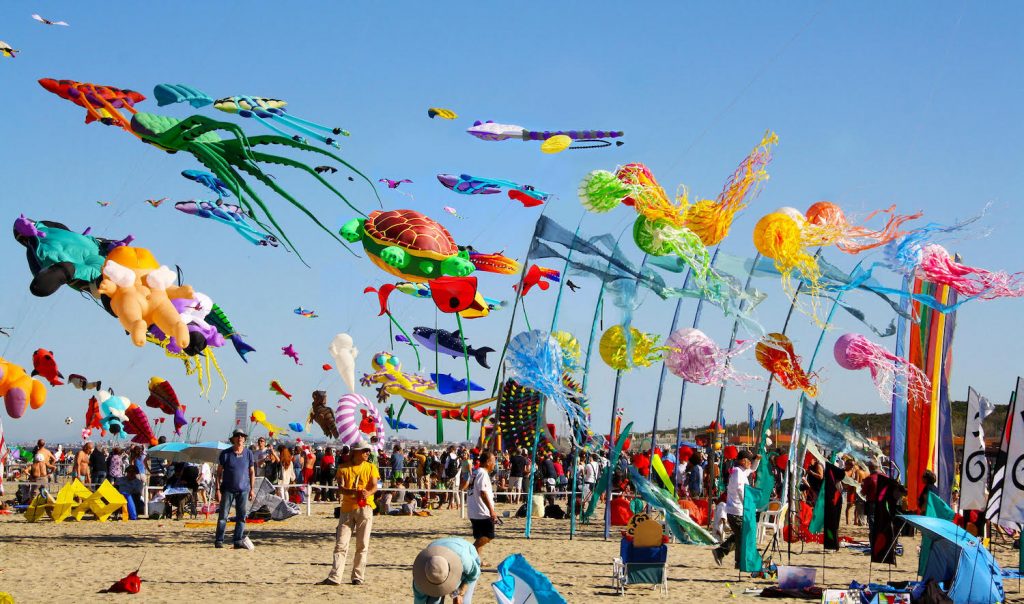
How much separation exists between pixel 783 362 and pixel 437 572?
8821mm

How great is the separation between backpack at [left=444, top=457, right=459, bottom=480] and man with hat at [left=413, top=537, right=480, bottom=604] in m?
18.0

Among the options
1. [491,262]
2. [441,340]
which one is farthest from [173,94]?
[441,340]

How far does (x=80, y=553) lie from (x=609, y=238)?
7.77 m

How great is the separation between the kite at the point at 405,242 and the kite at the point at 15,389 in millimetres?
4759

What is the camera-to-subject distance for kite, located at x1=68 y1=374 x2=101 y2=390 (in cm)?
1509

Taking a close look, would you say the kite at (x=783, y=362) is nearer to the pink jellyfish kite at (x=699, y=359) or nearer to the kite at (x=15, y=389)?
the pink jellyfish kite at (x=699, y=359)

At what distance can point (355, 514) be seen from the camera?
9.48m

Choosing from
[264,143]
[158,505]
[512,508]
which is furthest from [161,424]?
[264,143]

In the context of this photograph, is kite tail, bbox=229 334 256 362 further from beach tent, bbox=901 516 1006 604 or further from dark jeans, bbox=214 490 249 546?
beach tent, bbox=901 516 1006 604

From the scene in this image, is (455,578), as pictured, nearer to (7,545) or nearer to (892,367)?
(7,545)

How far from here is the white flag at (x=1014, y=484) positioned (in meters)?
8.43

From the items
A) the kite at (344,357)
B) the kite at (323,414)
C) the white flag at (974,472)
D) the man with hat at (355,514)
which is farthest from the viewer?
the kite at (323,414)

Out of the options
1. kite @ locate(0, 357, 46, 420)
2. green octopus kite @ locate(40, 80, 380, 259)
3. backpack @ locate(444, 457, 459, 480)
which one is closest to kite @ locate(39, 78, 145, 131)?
green octopus kite @ locate(40, 80, 380, 259)

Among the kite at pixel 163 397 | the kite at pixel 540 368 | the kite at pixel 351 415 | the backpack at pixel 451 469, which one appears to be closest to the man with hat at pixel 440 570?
the kite at pixel 540 368
